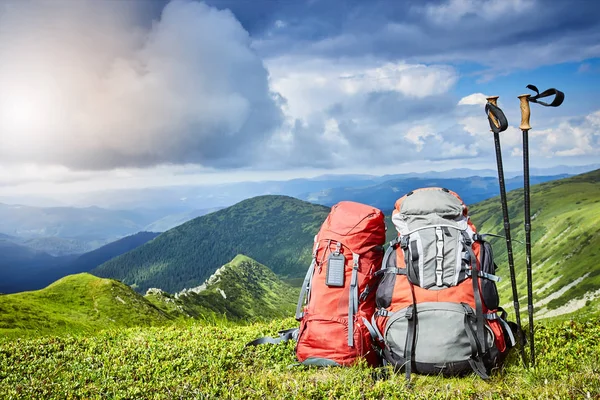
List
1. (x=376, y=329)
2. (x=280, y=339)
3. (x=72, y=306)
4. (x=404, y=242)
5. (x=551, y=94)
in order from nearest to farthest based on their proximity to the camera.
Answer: (x=551, y=94) → (x=404, y=242) → (x=376, y=329) → (x=280, y=339) → (x=72, y=306)

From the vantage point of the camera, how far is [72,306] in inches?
1432

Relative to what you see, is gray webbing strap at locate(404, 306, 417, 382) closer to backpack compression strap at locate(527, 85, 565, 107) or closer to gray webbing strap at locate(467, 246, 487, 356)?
gray webbing strap at locate(467, 246, 487, 356)

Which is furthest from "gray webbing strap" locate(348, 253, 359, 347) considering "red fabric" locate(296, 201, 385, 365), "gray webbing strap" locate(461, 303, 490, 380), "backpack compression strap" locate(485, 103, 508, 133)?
"backpack compression strap" locate(485, 103, 508, 133)

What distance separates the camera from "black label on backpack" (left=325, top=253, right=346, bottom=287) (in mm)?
7988

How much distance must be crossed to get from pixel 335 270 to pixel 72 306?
35920 mm

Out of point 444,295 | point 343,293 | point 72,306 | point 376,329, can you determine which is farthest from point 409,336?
point 72,306

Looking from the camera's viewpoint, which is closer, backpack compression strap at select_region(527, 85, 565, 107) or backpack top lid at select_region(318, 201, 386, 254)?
backpack compression strap at select_region(527, 85, 565, 107)

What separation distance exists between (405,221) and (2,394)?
7.41m

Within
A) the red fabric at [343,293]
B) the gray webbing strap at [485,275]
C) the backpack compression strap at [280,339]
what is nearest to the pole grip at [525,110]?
the gray webbing strap at [485,275]

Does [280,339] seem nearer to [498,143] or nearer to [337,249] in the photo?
[337,249]

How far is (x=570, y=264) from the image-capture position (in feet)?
642

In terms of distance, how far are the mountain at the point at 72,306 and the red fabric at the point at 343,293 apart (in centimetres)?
1322

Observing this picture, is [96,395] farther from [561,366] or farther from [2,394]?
[561,366]

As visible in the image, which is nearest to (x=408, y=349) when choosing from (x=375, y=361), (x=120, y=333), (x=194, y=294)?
(x=375, y=361)
